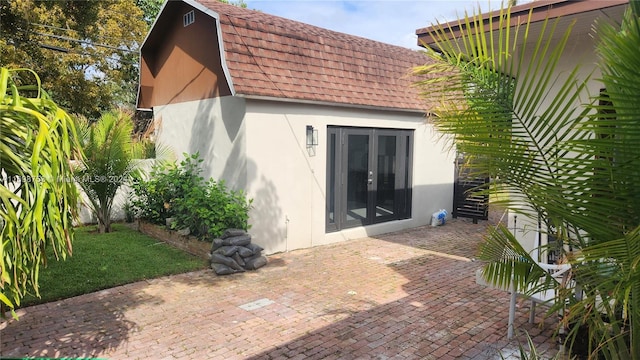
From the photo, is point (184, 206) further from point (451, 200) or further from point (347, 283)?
point (451, 200)

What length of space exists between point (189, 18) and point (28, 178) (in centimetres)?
754

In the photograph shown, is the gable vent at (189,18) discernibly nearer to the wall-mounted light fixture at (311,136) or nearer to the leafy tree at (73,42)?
the wall-mounted light fixture at (311,136)

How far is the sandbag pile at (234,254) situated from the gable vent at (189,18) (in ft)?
15.7

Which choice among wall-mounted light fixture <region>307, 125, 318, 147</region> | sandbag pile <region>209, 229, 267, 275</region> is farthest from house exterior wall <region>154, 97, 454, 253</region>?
sandbag pile <region>209, 229, 267, 275</region>

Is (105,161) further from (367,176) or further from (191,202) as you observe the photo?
(367,176)

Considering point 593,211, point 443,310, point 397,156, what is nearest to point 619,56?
point 593,211

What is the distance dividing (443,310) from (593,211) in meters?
3.46

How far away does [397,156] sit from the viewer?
10.3 m

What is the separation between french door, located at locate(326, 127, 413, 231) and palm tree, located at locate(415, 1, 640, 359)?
6.14 metres

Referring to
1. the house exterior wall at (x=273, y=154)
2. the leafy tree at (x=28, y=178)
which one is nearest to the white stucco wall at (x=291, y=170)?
the house exterior wall at (x=273, y=154)

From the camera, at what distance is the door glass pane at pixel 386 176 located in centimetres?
988

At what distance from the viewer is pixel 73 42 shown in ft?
49.7

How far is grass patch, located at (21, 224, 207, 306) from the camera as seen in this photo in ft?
18.5

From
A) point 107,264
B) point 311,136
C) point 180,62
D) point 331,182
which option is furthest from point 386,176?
point 107,264
